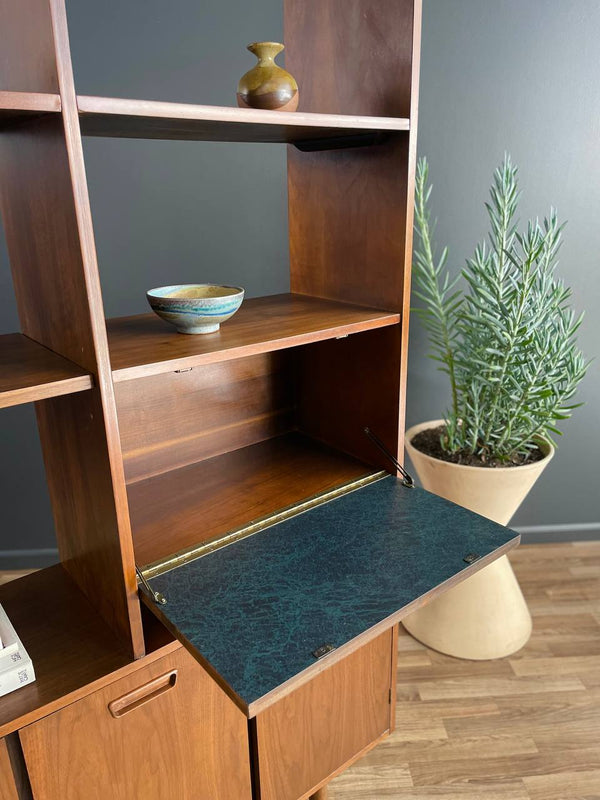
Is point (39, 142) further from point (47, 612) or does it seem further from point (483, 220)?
point (483, 220)

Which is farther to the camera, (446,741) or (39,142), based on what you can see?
(446,741)

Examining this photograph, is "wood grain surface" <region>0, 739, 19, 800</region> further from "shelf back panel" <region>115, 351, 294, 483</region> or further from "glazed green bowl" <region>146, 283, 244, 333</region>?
"glazed green bowl" <region>146, 283, 244, 333</region>

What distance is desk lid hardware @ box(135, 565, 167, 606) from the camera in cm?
106

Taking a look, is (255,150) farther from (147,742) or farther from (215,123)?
(147,742)

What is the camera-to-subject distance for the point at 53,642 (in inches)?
45.8

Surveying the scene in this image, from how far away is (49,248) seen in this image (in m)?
1.00

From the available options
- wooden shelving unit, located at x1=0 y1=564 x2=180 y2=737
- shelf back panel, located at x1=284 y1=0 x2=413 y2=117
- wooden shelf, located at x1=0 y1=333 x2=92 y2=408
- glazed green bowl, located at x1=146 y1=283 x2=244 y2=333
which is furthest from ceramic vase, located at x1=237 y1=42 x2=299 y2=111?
wooden shelving unit, located at x1=0 y1=564 x2=180 y2=737

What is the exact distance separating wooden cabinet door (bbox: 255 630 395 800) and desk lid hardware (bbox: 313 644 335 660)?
1.69 ft

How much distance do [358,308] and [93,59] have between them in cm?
136

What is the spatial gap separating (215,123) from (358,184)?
0.44 metres

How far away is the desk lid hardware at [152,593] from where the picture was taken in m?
1.06

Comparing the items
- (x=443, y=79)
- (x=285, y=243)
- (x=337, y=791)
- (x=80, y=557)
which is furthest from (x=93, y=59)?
(x=337, y=791)

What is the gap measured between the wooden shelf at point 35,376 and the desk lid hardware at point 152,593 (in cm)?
36

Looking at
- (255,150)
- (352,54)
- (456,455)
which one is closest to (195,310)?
(352,54)
